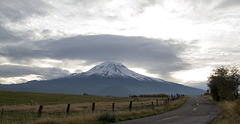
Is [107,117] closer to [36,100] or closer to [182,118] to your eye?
[182,118]

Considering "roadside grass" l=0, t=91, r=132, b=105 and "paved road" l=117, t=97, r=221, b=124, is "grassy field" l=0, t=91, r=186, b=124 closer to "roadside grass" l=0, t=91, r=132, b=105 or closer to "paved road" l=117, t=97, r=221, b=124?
"paved road" l=117, t=97, r=221, b=124

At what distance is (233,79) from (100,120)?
3538 cm

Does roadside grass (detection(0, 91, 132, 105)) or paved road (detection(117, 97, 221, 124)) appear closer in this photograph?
paved road (detection(117, 97, 221, 124))

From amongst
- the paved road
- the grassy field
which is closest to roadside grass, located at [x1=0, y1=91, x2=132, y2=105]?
the grassy field

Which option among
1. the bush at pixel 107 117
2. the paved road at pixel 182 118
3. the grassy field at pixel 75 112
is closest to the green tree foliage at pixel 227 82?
the grassy field at pixel 75 112

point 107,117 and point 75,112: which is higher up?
point 107,117

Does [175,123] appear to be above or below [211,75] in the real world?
below

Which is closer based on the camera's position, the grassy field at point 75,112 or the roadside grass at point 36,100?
the grassy field at point 75,112

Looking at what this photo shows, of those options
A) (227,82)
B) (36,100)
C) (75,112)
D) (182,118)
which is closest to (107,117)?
(182,118)

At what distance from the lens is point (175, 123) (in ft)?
51.8

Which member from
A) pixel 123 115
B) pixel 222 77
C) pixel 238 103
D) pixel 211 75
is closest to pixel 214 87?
pixel 211 75

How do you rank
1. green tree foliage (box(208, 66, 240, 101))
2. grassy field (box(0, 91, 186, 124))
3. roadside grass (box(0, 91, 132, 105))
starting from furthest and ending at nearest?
roadside grass (box(0, 91, 132, 105))
green tree foliage (box(208, 66, 240, 101))
grassy field (box(0, 91, 186, 124))

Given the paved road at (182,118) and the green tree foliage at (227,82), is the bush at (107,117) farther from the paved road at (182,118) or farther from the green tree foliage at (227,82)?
the green tree foliage at (227,82)

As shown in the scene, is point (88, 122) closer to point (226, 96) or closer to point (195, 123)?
point (195, 123)
